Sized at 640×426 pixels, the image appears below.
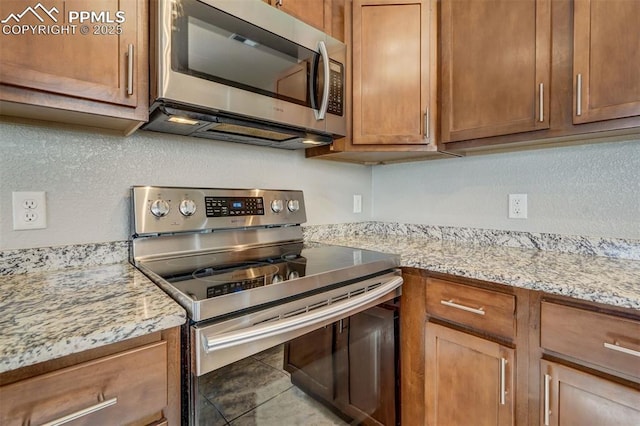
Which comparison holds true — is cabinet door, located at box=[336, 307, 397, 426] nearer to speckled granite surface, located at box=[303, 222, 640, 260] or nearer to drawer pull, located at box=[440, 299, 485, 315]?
drawer pull, located at box=[440, 299, 485, 315]

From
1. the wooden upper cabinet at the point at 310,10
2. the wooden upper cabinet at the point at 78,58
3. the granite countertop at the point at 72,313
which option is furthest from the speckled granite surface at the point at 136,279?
the wooden upper cabinet at the point at 310,10

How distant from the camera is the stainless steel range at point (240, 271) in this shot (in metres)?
0.74

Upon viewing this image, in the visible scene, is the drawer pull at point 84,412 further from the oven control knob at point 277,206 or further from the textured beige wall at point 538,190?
the textured beige wall at point 538,190

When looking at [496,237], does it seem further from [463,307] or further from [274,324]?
[274,324]

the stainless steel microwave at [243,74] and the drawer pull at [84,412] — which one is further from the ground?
the stainless steel microwave at [243,74]

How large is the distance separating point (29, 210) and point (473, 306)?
58.5 inches

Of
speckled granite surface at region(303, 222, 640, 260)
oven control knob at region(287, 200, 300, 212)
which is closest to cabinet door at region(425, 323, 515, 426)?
speckled granite surface at region(303, 222, 640, 260)

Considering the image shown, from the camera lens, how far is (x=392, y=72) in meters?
1.48

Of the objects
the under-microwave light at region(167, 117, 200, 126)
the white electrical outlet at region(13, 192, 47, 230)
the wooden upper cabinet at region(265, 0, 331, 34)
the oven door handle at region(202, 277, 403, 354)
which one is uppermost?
the wooden upper cabinet at region(265, 0, 331, 34)

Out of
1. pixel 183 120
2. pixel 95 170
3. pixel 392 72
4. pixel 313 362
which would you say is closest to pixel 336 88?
pixel 392 72

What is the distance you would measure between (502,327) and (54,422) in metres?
1.16

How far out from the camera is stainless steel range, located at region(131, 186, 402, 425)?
736mm

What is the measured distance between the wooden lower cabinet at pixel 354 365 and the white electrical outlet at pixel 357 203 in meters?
0.89

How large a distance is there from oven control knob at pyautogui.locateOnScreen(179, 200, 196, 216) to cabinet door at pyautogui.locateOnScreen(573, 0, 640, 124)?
4.68 ft
